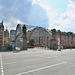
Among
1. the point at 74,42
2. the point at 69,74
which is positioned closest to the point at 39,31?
the point at 74,42

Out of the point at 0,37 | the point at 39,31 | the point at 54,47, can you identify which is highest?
the point at 39,31

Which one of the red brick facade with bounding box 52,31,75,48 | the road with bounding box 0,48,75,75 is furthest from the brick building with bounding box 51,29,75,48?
the road with bounding box 0,48,75,75

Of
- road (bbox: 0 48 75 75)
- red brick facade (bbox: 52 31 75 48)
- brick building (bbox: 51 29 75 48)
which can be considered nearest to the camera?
road (bbox: 0 48 75 75)

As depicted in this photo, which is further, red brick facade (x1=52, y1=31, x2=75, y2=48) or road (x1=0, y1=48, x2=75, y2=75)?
red brick facade (x1=52, y1=31, x2=75, y2=48)

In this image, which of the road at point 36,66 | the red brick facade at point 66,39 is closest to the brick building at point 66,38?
the red brick facade at point 66,39

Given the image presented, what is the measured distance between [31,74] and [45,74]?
978 millimetres

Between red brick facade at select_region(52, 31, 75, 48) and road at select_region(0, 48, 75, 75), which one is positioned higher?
red brick facade at select_region(52, 31, 75, 48)

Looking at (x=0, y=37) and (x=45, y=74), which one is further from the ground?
(x=0, y=37)

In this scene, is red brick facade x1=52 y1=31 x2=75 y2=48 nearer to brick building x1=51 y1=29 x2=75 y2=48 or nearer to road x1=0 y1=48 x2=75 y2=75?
brick building x1=51 y1=29 x2=75 y2=48

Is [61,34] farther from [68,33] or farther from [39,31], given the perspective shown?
[39,31]

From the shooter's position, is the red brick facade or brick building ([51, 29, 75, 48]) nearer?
brick building ([51, 29, 75, 48])

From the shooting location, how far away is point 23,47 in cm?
A: 2694

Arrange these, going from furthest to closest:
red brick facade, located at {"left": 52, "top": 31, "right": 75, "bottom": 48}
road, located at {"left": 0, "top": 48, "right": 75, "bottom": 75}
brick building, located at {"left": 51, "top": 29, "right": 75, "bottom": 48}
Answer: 1. red brick facade, located at {"left": 52, "top": 31, "right": 75, "bottom": 48}
2. brick building, located at {"left": 51, "top": 29, "right": 75, "bottom": 48}
3. road, located at {"left": 0, "top": 48, "right": 75, "bottom": 75}

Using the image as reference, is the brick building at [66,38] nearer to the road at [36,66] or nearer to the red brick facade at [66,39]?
the red brick facade at [66,39]
